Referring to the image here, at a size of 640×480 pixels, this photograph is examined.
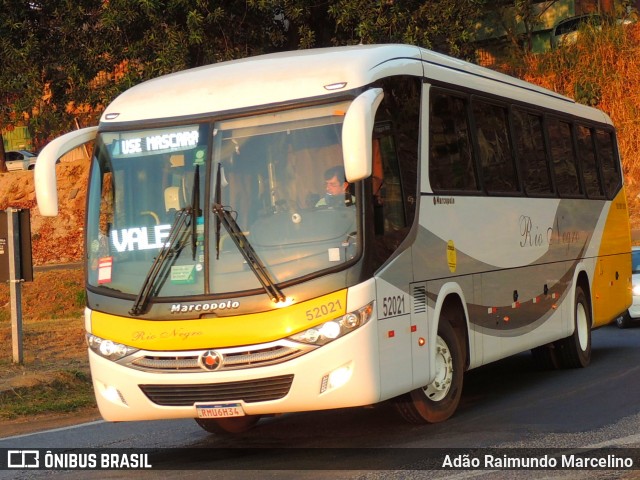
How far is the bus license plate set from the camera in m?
9.11

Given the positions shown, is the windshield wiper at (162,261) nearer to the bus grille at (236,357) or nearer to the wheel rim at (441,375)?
the bus grille at (236,357)

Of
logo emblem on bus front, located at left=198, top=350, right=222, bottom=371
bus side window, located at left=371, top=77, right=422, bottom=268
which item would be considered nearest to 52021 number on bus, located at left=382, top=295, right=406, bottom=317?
bus side window, located at left=371, top=77, right=422, bottom=268

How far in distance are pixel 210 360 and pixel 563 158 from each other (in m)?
7.43

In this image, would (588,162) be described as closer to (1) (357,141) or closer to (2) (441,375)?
(2) (441,375)

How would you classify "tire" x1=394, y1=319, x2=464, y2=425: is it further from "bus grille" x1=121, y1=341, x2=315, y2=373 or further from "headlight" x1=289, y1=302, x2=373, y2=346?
Result: "bus grille" x1=121, y1=341, x2=315, y2=373

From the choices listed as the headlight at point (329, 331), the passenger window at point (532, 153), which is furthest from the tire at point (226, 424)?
the passenger window at point (532, 153)

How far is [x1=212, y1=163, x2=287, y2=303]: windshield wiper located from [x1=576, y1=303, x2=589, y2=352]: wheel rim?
7.06 metres

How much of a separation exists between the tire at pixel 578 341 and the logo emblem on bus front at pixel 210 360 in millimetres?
6924

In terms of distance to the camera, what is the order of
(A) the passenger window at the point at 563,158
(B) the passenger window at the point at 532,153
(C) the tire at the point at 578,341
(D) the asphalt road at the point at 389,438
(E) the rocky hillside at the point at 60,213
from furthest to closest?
(E) the rocky hillside at the point at 60,213 → (C) the tire at the point at 578,341 → (A) the passenger window at the point at 563,158 → (B) the passenger window at the point at 532,153 → (D) the asphalt road at the point at 389,438

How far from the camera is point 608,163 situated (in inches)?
690

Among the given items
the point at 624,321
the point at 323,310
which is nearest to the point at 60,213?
the point at 624,321

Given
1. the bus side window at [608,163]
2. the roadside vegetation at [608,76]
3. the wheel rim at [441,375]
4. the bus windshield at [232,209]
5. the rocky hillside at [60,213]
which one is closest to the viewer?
the bus windshield at [232,209]

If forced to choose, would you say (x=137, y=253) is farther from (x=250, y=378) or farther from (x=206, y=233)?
(x=250, y=378)

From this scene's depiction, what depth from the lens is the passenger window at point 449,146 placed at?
431 inches
